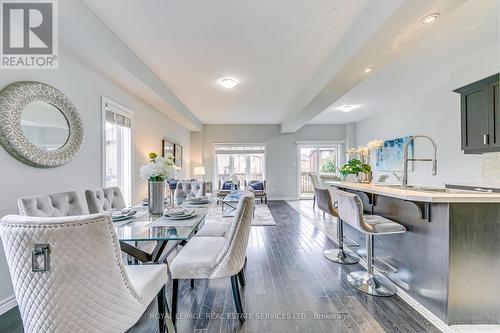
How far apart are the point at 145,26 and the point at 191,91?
7.06 feet

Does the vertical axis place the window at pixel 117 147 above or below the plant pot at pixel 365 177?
above

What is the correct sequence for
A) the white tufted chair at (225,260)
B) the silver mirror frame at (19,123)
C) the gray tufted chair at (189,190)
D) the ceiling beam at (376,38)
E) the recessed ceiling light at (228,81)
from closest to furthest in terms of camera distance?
the white tufted chair at (225,260) < the ceiling beam at (376,38) < the silver mirror frame at (19,123) < the gray tufted chair at (189,190) < the recessed ceiling light at (228,81)

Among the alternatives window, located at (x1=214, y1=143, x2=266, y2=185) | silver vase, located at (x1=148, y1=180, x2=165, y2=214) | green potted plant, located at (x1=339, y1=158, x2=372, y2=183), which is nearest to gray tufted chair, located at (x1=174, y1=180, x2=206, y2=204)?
silver vase, located at (x1=148, y1=180, x2=165, y2=214)

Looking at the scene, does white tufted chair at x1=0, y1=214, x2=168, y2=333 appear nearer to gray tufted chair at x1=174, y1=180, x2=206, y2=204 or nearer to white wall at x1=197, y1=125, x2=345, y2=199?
gray tufted chair at x1=174, y1=180, x2=206, y2=204

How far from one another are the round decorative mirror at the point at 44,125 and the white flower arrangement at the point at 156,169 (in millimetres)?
1044

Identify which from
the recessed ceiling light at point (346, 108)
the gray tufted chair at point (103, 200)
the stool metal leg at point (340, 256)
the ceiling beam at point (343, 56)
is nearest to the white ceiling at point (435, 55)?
the recessed ceiling light at point (346, 108)

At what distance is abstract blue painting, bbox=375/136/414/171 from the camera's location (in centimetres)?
552

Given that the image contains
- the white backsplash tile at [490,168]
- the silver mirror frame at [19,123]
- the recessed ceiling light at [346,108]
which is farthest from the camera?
the recessed ceiling light at [346,108]

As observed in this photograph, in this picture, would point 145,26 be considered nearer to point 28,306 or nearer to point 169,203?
point 169,203

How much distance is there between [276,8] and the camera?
6.98 feet

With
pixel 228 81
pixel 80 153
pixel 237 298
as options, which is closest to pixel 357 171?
pixel 237 298

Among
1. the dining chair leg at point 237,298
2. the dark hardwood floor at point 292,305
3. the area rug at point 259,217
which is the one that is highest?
the dining chair leg at point 237,298

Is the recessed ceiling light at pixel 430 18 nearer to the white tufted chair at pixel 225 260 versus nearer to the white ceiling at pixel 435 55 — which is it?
the white ceiling at pixel 435 55

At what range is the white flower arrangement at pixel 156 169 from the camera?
2.09m
